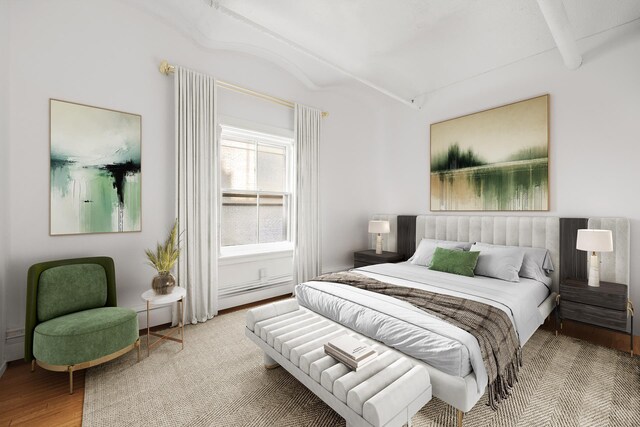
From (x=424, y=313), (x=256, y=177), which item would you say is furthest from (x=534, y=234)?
(x=256, y=177)

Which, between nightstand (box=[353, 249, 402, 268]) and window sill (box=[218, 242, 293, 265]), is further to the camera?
nightstand (box=[353, 249, 402, 268])

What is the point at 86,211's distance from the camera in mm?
2643

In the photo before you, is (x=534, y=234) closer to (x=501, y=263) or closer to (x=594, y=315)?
(x=501, y=263)

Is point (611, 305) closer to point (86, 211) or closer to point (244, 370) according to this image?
point (244, 370)

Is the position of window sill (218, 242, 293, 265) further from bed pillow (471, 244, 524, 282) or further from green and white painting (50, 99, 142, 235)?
bed pillow (471, 244, 524, 282)

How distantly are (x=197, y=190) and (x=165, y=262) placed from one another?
2.99 feet

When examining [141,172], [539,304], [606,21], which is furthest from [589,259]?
[141,172]

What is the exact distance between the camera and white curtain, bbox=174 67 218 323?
3.11 meters

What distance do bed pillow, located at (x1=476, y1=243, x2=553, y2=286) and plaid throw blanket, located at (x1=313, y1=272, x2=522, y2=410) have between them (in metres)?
1.31

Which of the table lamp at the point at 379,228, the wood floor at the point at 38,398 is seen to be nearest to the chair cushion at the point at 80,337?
the wood floor at the point at 38,398

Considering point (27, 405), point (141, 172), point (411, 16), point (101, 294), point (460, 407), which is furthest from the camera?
point (141, 172)

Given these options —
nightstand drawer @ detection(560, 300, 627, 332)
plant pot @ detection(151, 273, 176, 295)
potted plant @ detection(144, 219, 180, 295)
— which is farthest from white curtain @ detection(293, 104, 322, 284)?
nightstand drawer @ detection(560, 300, 627, 332)

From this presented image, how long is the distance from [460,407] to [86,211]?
3.43 m

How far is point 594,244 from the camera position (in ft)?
8.65
